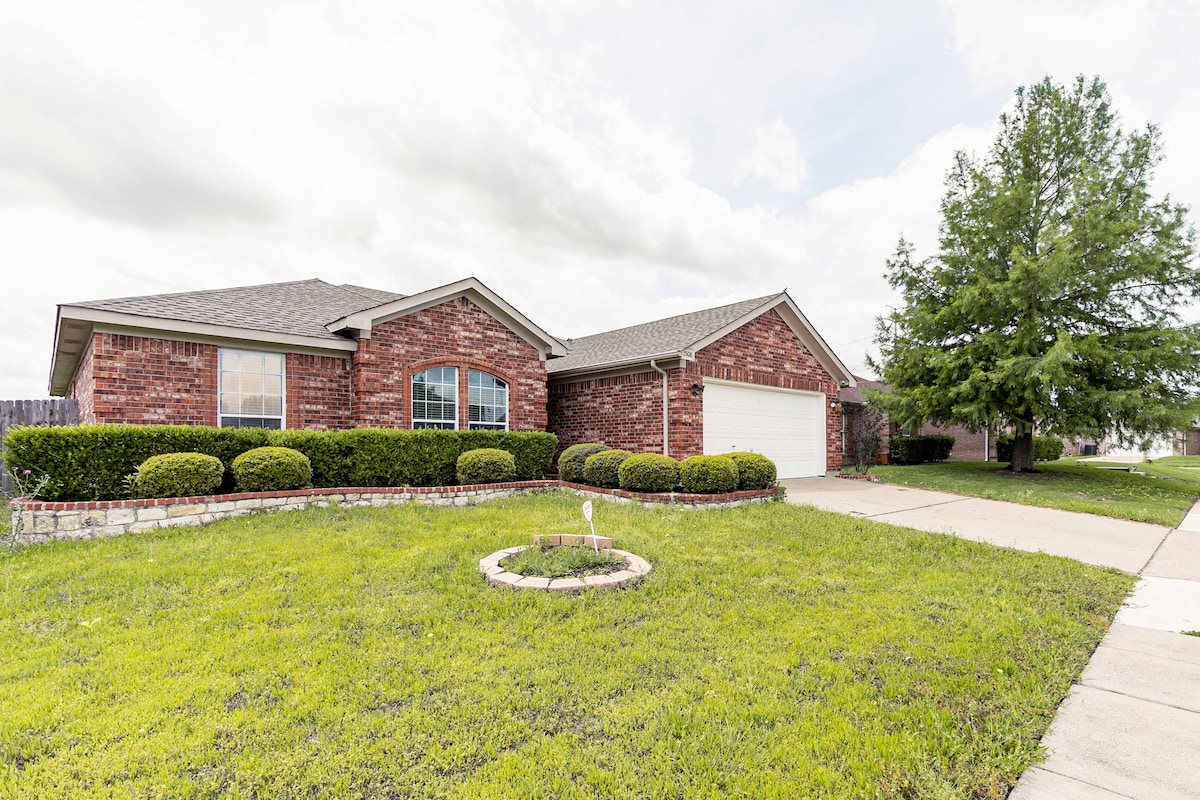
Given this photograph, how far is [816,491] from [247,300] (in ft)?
41.9

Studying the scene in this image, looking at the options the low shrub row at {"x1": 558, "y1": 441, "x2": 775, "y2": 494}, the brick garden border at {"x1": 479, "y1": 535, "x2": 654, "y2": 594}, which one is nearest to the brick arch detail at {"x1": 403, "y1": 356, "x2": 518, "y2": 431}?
the low shrub row at {"x1": 558, "y1": 441, "x2": 775, "y2": 494}

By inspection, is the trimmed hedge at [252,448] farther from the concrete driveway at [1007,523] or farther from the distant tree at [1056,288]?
the distant tree at [1056,288]

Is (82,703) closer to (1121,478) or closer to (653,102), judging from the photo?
(653,102)

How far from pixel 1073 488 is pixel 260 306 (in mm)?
18742

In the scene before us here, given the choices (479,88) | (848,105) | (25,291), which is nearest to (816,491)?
(848,105)

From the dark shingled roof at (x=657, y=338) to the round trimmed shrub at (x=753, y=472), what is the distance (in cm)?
301

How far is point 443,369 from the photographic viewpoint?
37.1ft

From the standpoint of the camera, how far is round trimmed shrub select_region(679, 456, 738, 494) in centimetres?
911

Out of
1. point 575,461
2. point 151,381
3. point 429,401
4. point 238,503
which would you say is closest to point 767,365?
point 575,461

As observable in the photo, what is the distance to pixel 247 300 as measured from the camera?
11000mm

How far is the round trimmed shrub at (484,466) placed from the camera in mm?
9766

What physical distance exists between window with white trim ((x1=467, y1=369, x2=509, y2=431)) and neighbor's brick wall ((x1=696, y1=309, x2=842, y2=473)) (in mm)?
3882

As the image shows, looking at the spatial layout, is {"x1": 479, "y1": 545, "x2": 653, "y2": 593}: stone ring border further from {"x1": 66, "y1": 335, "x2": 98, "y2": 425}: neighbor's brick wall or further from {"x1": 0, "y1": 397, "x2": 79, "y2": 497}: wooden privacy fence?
{"x1": 0, "y1": 397, "x2": 79, "y2": 497}: wooden privacy fence

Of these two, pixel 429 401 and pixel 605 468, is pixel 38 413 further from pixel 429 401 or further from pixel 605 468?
pixel 605 468
